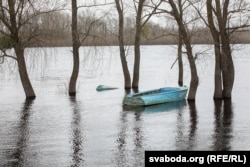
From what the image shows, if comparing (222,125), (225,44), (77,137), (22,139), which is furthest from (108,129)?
(225,44)

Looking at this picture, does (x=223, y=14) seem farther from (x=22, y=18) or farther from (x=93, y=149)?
(x=93, y=149)

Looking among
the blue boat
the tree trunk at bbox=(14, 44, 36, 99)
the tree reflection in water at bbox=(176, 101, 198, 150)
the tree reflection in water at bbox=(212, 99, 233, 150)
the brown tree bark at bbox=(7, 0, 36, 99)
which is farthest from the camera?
the tree trunk at bbox=(14, 44, 36, 99)

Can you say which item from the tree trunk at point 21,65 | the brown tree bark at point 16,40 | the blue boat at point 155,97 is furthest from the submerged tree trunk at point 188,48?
the tree trunk at point 21,65

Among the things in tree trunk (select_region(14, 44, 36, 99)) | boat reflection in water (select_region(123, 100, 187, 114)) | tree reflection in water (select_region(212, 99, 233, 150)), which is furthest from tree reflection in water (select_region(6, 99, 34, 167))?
tree reflection in water (select_region(212, 99, 233, 150))

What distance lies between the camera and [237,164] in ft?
39.6

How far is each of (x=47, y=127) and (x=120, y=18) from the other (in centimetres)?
1763

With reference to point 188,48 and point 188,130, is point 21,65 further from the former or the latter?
point 188,130

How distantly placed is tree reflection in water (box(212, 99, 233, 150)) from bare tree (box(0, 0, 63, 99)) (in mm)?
12367

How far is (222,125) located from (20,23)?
48.2 ft

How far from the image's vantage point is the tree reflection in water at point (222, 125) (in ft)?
54.4

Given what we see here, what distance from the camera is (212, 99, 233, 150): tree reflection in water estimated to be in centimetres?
1659

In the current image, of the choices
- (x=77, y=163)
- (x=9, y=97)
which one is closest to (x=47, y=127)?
(x=77, y=163)

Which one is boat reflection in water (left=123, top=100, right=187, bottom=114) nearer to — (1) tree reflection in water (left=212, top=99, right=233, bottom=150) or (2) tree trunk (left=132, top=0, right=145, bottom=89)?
(1) tree reflection in water (left=212, top=99, right=233, bottom=150)

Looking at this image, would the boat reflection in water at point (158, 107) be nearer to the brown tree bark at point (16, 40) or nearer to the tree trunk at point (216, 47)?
the tree trunk at point (216, 47)
